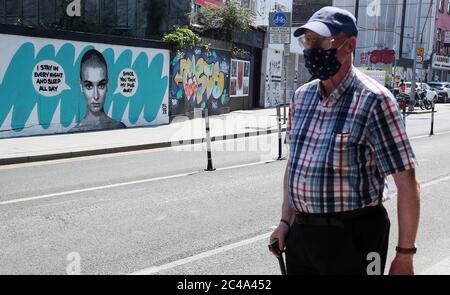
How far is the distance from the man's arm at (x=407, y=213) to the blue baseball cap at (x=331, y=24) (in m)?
0.72

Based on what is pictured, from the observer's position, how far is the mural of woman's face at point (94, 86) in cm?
1568

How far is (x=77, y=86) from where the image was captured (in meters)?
15.4

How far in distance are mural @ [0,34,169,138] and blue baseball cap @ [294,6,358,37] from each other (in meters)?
12.5

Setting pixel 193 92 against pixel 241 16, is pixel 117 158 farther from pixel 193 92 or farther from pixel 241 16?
pixel 241 16

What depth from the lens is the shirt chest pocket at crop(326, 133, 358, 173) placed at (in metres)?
2.46

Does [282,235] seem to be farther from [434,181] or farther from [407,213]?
[434,181]

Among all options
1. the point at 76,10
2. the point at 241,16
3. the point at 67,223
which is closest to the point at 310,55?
the point at 67,223

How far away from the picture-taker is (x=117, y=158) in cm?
1179

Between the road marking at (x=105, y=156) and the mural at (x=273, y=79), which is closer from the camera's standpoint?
the road marking at (x=105, y=156)

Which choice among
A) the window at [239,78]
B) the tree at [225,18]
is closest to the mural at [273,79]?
the window at [239,78]

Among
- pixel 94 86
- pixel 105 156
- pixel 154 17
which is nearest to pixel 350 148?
pixel 105 156

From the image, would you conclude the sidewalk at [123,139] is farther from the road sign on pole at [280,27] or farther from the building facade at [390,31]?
the building facade at [390,31]

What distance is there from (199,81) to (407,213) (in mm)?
18971

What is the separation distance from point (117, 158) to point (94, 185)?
3.23 metres
